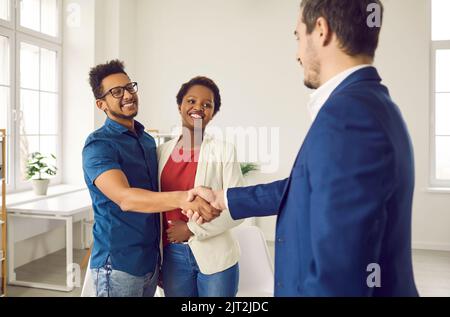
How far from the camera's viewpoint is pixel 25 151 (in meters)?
3.31

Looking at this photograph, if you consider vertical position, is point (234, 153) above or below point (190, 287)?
above

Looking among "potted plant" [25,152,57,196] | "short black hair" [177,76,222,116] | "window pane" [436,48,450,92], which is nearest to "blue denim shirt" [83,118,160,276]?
"short black hair" [177,76,222,116]

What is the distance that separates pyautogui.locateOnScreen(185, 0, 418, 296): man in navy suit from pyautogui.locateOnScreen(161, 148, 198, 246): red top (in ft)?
1.58

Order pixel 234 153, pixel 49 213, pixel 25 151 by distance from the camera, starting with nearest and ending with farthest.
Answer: pixel 234 153 → pixel 49 213 → pixel 25 151

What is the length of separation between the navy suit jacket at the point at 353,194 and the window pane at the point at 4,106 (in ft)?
9.78

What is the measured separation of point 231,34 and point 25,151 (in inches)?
84.0

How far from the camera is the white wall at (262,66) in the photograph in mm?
3781

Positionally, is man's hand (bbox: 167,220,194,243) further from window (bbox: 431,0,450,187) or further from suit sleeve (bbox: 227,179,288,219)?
window (bbox: 431,0,450,187)

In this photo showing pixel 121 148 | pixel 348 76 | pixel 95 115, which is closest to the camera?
pixel 348 76

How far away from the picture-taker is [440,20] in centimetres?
387

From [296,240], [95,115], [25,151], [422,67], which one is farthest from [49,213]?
[422,67]

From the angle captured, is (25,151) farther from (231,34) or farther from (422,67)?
(422,67)

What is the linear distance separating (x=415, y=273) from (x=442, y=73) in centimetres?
195

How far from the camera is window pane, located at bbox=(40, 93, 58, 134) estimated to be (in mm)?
3531
